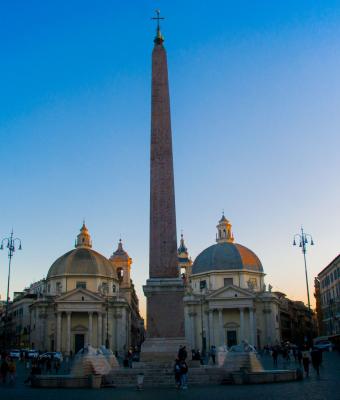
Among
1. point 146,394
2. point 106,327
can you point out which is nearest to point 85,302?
point 106,327

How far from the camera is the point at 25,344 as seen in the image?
276 ft

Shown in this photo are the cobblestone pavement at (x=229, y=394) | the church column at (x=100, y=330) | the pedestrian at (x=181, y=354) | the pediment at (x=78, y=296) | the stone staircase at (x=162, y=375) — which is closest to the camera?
the cobblestone pavement at (x=229, y=394)

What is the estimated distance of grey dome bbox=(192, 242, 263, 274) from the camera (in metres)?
73.1

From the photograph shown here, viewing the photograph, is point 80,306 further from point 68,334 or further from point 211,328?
point 211,328

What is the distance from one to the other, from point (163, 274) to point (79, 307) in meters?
50.2

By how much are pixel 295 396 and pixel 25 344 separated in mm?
75790

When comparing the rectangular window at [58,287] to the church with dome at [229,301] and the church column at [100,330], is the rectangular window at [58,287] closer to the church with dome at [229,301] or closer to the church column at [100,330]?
the church column at [100,330]

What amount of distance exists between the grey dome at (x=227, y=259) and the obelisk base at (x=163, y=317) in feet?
174

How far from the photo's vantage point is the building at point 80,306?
224ft

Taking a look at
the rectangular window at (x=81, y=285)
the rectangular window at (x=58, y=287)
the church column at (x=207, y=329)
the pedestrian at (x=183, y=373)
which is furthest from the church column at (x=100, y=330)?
the pedestrian at (x=183, y=373)

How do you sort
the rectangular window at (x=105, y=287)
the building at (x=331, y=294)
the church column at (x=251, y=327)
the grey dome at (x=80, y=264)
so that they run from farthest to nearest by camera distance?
the rectangular window at (x=105, y=287) < the grey dome at (x=80, y=264) < the church column at (x=251, y=327) < the building at (x=331, y=294)

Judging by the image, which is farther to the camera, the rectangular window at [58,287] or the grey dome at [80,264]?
the grey dome at [80,264]

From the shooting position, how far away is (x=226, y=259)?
73.6 m

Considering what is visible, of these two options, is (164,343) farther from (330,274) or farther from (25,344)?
(25,344)
